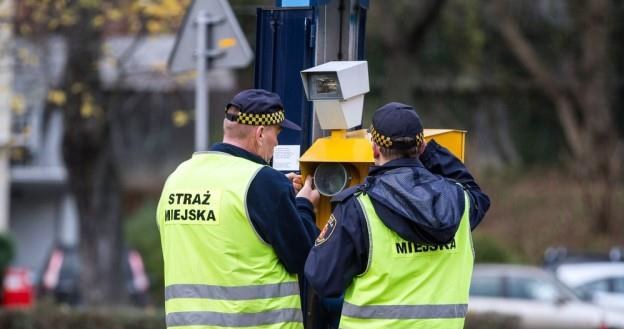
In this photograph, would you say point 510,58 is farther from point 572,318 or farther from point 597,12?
point 572,318

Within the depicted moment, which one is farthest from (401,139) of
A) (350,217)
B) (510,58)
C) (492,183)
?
(510,58)

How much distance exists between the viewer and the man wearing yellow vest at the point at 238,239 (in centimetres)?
530

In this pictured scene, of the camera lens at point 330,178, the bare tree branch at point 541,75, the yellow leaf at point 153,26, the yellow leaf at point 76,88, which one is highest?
the camera lens at point 330,178

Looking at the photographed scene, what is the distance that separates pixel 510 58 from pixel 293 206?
3095 cm

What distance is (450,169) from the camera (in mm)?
5578

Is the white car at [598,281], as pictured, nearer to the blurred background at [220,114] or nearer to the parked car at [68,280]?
the blurred background at [220,114]

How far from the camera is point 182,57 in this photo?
1011 cm

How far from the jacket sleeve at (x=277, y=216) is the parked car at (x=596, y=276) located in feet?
45.9

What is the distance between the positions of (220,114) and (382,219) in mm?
28642

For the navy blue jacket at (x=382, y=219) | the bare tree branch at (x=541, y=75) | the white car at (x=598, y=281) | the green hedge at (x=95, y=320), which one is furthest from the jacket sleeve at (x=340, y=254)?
the bare tree branch at (x=541, y=75)

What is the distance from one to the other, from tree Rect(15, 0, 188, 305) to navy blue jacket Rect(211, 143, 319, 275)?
30.8 feet

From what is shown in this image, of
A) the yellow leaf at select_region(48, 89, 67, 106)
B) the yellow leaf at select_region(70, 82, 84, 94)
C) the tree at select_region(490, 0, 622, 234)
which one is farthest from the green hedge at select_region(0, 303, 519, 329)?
the tree at select_region(490, 0, 622, 234)

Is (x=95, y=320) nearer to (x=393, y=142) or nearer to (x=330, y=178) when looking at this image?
(x=330, y=178)

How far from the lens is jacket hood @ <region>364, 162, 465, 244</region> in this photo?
505 centimetres
